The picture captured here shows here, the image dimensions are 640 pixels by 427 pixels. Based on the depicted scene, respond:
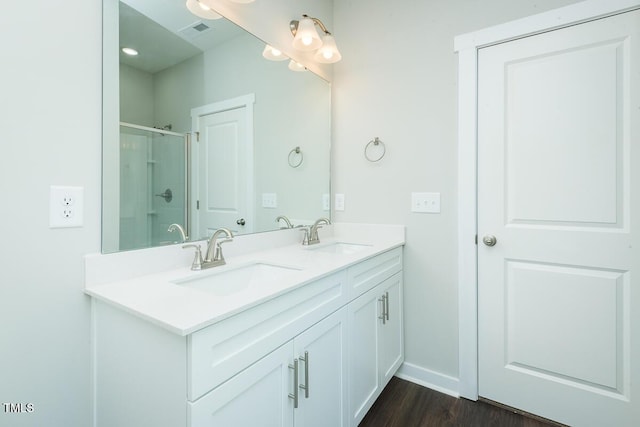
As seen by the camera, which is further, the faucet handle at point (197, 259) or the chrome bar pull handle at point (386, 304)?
the chrome bar pull handle at point (386, 304)

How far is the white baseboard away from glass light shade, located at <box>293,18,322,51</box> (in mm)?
2018

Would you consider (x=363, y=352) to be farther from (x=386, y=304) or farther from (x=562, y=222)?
(x=562, y=222)

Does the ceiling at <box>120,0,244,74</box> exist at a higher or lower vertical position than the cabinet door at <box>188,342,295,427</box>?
higher

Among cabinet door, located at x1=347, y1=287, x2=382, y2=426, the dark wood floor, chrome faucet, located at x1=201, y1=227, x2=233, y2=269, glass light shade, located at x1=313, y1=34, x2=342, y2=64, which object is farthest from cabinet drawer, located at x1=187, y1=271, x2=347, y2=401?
glass light shade, located at x1=313, y1=34, x2=342, y2=64

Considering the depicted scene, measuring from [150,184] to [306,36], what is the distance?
47.2 inches

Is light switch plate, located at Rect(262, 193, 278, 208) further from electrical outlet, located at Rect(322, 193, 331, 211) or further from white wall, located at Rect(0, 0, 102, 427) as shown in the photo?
white wall, located at Rect(0, 0, 102, 427)

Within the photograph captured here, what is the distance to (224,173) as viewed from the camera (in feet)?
4.80

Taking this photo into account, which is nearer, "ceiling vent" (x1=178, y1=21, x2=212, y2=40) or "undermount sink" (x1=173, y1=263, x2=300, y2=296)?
"undermount sink" (x1=173, y1=263, x2=300, y2=296)

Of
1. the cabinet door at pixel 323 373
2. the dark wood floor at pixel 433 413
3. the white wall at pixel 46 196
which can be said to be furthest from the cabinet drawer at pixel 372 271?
the white wall at pixel 46 196

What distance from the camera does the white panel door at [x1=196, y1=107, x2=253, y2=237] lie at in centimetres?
136

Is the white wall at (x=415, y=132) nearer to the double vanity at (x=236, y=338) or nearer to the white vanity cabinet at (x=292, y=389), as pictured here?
the double vanity at (x=236, y=338)

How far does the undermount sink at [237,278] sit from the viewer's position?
44.2 inches

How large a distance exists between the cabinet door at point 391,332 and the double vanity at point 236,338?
0.22ft

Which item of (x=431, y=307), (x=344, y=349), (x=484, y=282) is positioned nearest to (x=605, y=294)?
(x=484, y=282)
